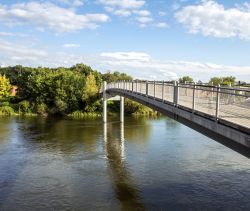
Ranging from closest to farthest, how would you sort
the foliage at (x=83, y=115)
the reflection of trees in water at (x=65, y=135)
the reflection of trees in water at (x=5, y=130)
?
1. the reflection of trees in water at (x=65, y=135)
2. the reflection of trees in water at (x=5, y=130)
3. the foliage at (x=83, y=115)

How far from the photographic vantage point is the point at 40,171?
89.9ft

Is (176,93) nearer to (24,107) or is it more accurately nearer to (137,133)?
(137,133)

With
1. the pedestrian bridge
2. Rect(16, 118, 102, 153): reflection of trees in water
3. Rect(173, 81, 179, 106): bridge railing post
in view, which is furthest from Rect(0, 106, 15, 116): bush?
Rect(173, 81, 179, 106): bridge railing post

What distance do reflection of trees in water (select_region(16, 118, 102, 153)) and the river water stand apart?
0.38ft

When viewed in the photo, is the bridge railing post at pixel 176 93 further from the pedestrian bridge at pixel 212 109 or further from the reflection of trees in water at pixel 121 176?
the reflection of trees in water at pixel 121 176

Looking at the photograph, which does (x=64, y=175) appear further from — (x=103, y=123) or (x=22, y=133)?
(x=103, y=123)

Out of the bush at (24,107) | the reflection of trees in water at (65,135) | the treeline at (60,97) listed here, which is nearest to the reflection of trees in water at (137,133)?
the reflection of trees in water at (65,135)

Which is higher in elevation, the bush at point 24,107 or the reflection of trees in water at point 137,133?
the bush at point 24,107

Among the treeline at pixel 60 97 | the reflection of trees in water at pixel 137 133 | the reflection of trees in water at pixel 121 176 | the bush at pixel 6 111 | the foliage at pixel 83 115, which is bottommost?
the reflection of trees in water at pixel 121 176

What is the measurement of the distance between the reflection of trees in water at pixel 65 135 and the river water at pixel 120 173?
116 millimetres

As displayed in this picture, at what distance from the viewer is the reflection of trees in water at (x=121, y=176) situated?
20931 mm

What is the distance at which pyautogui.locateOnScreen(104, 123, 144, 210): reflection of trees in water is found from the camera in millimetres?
20931

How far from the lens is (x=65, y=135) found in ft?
147

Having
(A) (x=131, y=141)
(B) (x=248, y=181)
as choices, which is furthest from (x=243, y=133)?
(A) (x=131, y=141)
